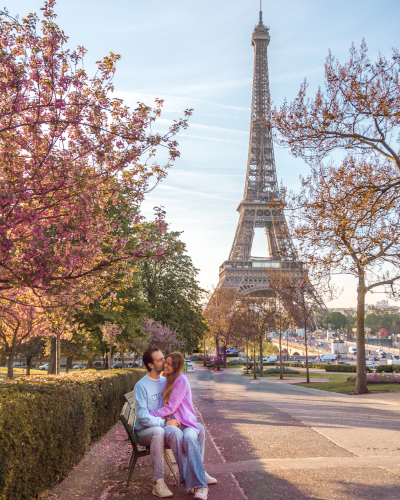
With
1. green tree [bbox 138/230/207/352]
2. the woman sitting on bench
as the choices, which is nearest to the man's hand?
the woman sitting on bench

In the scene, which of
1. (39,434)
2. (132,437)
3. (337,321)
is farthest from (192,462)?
(337,321)

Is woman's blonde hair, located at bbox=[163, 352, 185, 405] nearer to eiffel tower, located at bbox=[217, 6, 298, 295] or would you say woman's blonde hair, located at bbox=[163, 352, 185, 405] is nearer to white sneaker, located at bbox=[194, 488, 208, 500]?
white sneaker, located at bbox=[194, 488, 208, 500]

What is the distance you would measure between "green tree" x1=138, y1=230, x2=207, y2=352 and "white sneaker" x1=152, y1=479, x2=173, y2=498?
31.2 meters

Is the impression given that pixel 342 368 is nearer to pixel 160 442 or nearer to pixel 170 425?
→ pixel 170 425

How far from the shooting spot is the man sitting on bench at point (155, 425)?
5.31 m

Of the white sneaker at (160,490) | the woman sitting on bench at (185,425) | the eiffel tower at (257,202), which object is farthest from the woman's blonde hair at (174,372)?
the eiffel tower at (257,202)

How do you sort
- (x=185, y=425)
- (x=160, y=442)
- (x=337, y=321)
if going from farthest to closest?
(x=337, y=321) < (x=185, y=425) < (x=160, y=442)

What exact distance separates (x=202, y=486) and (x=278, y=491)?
2.76ft

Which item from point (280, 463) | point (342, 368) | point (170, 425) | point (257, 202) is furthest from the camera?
point (257, 202)

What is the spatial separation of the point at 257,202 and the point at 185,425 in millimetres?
68308

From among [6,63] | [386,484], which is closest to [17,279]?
[6,63]

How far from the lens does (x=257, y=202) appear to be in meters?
72.8

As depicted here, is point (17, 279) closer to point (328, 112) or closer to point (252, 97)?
point (328, 112)

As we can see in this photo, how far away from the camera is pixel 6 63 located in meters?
6.41
